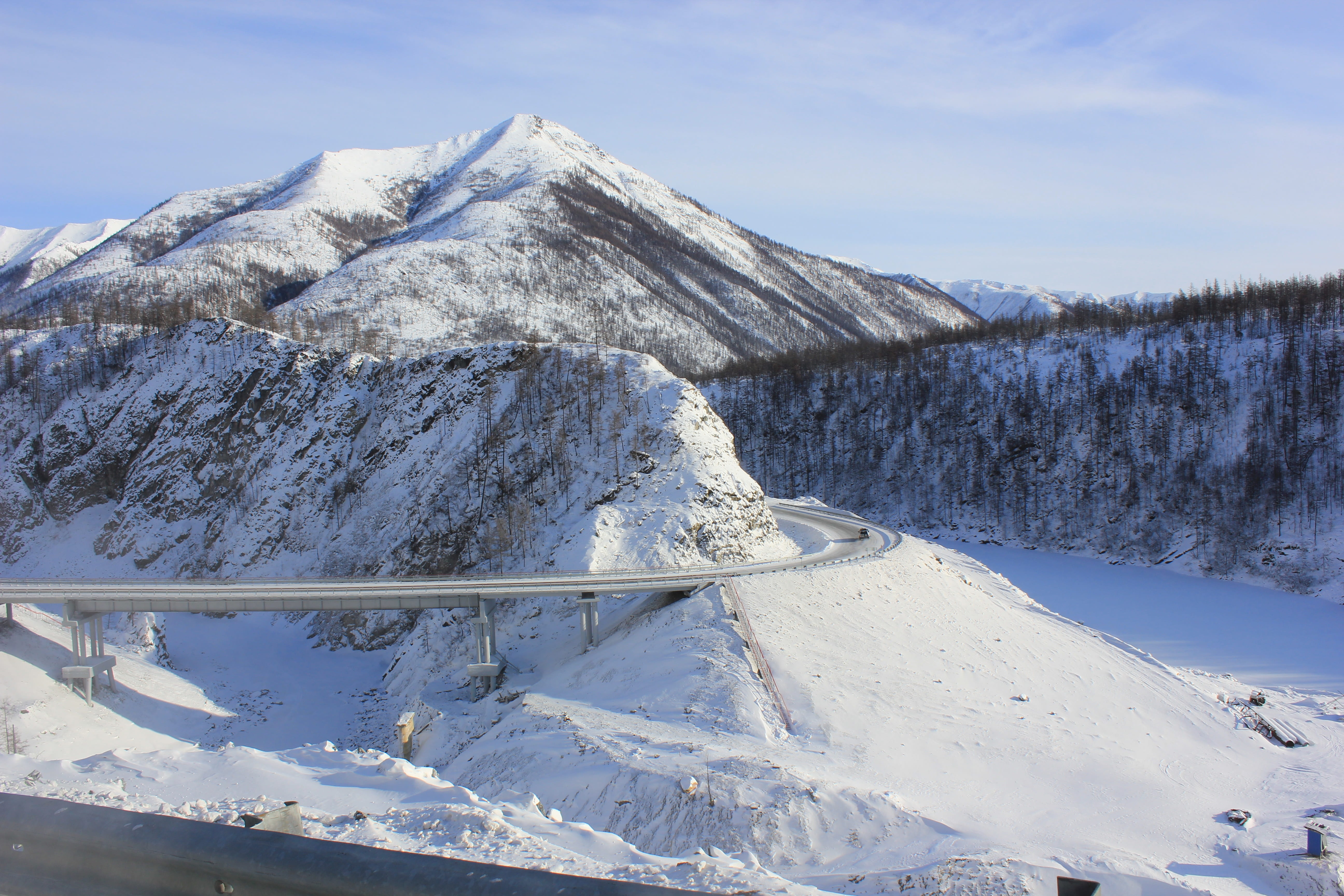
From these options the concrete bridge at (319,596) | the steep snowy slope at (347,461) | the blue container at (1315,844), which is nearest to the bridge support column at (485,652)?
the concrete bridge at (319,596)

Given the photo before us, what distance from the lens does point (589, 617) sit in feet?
120

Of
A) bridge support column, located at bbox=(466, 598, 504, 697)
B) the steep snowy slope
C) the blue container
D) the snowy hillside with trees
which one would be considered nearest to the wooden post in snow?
bridge support column, located at bbox=(466, 598, 504, 697)

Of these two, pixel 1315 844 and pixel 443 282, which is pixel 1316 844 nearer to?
pixel 1315 844

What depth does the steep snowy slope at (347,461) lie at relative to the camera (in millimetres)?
48812

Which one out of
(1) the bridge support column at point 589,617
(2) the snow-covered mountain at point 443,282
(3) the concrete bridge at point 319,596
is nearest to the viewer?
(3) the concrete bridge at point 319,596

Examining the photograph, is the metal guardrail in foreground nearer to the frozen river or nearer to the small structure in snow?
the small structure in snow

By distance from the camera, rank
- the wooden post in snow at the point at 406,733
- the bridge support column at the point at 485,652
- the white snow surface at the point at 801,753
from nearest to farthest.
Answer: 1. the white snow surface at the point at 801,753
2. the wooden post in snow at the point at 406,733
3. the bridge support column at the point at 485,652

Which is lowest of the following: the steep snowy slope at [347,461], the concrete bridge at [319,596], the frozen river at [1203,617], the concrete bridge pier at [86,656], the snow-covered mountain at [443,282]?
the frozen river at [1203,617]

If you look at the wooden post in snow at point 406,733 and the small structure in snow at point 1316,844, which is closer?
the small structure in snow at point 1316,844

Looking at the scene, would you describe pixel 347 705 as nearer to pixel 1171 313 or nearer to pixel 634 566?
pixel 634 566

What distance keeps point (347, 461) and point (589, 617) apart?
114 feet

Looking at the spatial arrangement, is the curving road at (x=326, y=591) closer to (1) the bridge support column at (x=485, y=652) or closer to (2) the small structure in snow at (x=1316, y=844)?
(1) the bridge support column at (x=485, y=652)

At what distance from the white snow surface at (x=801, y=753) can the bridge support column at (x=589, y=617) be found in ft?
3.79

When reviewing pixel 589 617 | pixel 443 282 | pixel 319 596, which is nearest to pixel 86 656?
pixel 319 596
